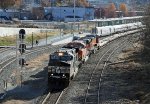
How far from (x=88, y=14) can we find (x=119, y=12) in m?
38.5

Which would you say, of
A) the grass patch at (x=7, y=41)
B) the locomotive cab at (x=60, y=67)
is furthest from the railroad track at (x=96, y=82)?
the grass patch at (x=7, y=41)

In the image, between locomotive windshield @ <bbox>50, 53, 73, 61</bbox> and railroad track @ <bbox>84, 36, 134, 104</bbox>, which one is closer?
railroad track @ <bbox>84, 36, 134, 104</bbox>

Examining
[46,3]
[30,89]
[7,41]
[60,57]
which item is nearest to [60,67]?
[60,57]

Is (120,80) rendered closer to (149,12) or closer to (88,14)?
(149,12)

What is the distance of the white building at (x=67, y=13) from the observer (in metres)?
147

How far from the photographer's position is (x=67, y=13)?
482 feet

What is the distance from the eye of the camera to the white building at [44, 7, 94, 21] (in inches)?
5773

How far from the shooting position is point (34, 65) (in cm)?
4016

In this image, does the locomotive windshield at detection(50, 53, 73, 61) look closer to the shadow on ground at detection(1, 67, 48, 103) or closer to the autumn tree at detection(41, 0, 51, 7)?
the shadow on ground at detection(1, 67, 48, 103)

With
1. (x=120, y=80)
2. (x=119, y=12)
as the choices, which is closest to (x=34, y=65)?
(x=120, y=80)

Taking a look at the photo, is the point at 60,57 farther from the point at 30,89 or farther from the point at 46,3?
the point at 46,3

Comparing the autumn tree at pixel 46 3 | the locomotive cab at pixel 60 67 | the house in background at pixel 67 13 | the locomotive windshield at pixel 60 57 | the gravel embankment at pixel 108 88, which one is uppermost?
the autumn tree at pixel 46 3

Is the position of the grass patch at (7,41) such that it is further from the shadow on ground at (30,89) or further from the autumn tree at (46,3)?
the autumn tree at (46,3)

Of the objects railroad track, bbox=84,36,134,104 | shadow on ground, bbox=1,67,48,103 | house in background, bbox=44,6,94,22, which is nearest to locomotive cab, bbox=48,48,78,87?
shadow on ground, bbox=1,67,48,103
